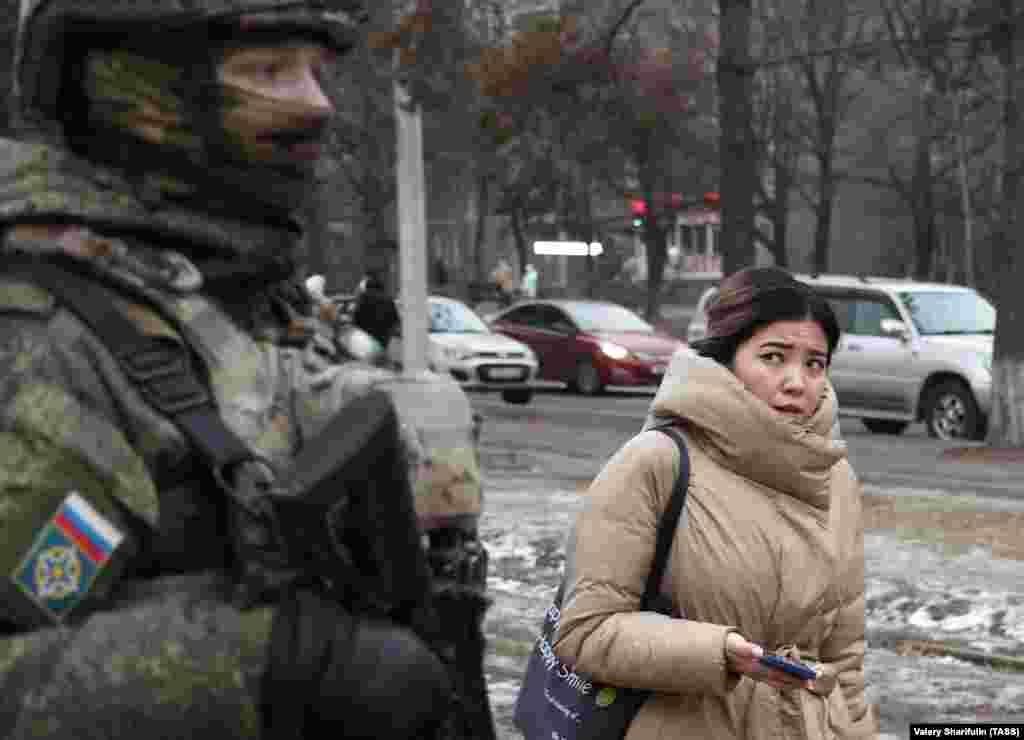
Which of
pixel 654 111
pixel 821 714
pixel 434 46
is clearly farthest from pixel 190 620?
pixel 654 111

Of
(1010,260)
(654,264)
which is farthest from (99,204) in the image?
Answer: (654,264)

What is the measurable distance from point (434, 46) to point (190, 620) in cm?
348

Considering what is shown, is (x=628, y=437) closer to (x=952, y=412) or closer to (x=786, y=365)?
(x=952, y=412)

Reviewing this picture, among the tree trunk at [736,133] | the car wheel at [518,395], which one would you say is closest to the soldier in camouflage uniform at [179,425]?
the tree trunk at [736,133]

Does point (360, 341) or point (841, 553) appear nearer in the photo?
point (360, 341)

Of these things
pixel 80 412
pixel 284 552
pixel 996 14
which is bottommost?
pixel 284 552

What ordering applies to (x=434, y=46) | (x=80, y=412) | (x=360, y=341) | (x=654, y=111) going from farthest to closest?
(x=654, y=111) → (x=434, y=46) → (x=360, y=341) → (x=80, y=412)

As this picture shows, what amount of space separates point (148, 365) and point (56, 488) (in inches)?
6.7

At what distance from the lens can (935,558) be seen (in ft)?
37.1

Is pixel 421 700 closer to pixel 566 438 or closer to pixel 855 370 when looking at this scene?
pixel 566 438

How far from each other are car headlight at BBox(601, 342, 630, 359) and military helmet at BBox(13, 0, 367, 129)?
1122 inches

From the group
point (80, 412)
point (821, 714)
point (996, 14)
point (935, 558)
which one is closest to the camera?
point (80, 412)

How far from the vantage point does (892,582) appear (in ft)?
34.6

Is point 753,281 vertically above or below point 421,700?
above
